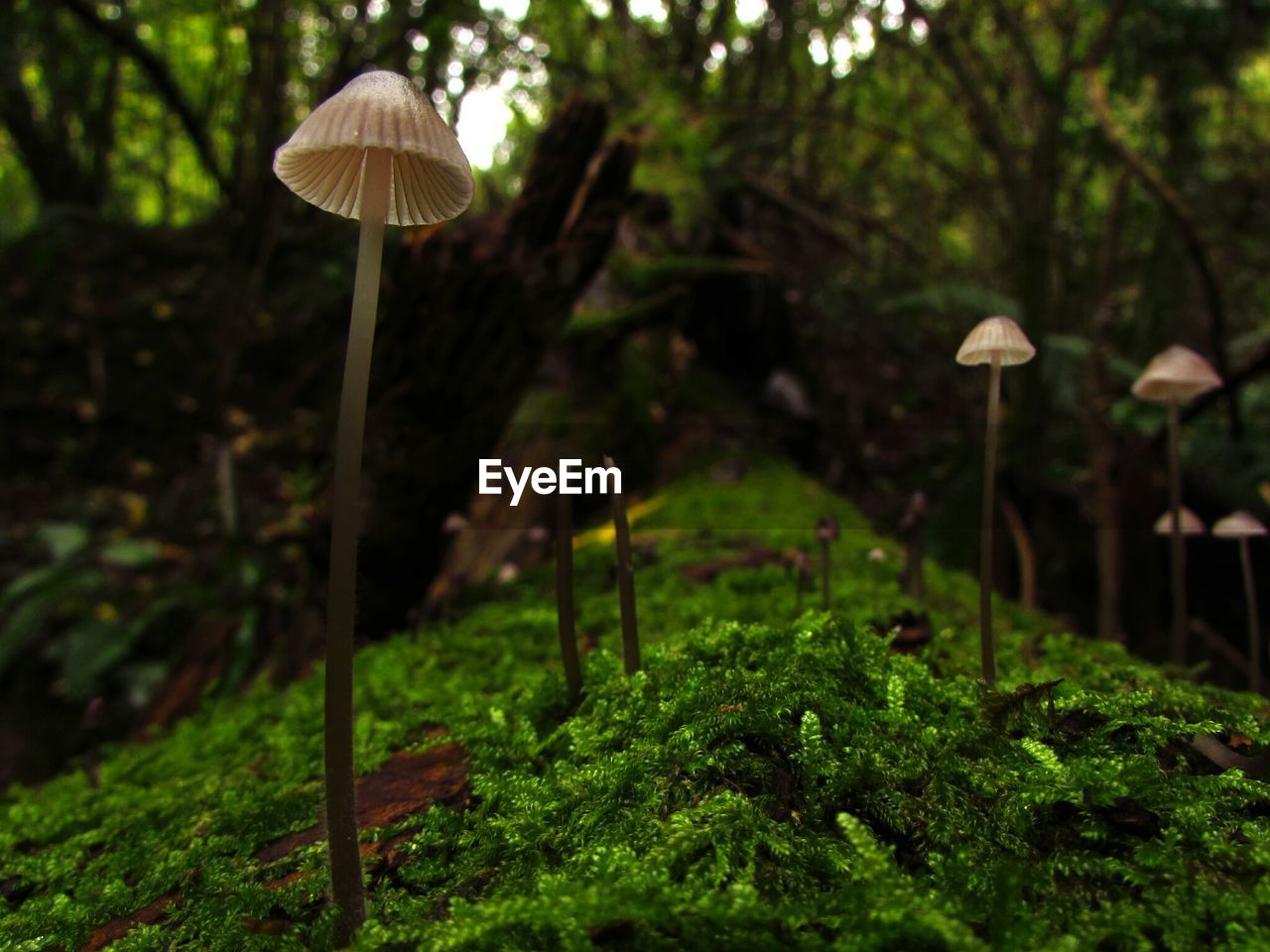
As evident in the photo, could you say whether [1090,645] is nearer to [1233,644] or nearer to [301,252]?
[1233,644]

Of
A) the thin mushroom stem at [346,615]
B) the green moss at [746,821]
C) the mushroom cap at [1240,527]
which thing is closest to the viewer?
the green moss at [746,821]

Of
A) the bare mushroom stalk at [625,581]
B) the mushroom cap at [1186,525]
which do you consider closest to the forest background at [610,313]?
the mushroom cap at [1186,525]

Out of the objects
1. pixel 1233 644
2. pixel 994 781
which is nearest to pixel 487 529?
pixel 994 781

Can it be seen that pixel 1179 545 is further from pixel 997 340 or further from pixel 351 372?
pixel 351 372

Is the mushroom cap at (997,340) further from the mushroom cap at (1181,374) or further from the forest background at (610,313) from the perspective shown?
the mushroom cap at (1181,374)

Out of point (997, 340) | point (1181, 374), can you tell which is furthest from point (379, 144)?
point (1181, 374)

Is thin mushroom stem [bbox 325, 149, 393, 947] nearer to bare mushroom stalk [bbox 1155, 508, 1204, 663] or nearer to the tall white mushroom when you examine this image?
the tall white mushroom
